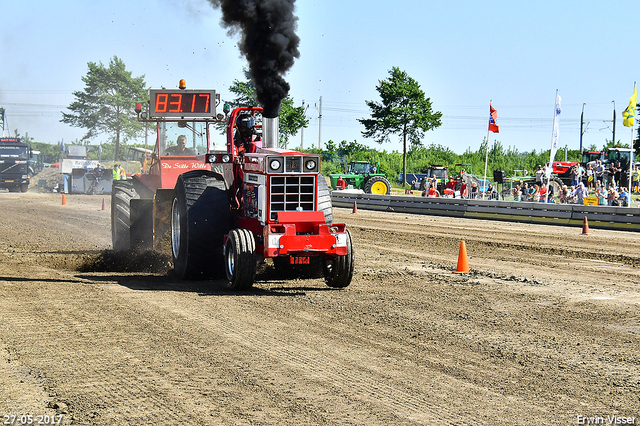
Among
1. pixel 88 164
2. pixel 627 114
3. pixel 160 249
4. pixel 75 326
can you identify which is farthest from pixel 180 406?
pixel 88 164

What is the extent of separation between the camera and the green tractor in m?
39.1

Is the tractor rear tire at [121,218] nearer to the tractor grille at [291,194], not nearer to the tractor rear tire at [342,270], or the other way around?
Answer: the tractor grille at [291,194]

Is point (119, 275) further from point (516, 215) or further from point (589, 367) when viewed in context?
point (516, 215)

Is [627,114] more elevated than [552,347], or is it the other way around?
[627,114]

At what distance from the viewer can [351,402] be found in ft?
15.9

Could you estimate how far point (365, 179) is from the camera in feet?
135

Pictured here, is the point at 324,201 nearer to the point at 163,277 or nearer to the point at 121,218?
the point at 163,277

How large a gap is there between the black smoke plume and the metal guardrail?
13.3 metres

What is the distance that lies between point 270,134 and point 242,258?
1975 mm

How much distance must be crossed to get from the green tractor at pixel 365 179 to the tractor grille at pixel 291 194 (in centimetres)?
2970

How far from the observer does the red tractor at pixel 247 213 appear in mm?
8836

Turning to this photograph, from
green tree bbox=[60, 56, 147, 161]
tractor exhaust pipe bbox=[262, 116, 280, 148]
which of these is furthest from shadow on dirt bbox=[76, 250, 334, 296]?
green tree bbox=[60, 56, 147, 161]

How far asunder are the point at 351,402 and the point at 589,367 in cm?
234

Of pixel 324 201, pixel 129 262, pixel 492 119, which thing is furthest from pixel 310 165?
pixel 492 119
